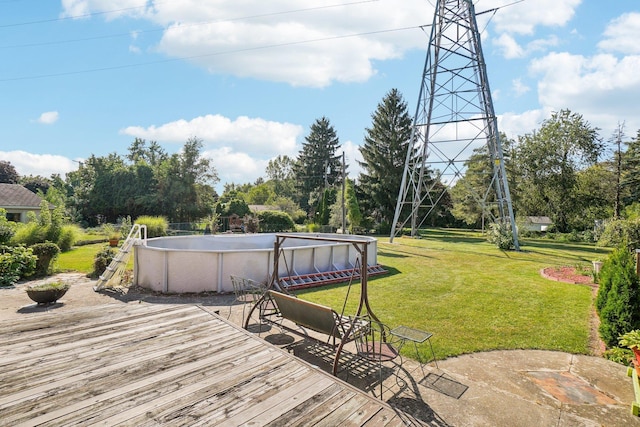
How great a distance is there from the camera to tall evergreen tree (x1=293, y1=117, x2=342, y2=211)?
5478cm

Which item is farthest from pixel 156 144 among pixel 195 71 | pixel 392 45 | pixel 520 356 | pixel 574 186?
pixel 520 356

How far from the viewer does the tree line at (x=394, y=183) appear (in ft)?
92.9

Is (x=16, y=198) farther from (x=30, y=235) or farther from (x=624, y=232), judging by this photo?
(x=624, y=232)

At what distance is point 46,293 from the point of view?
7.54 m

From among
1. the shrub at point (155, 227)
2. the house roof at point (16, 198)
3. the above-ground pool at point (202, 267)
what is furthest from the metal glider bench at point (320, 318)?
the house roof at point (16, 198)

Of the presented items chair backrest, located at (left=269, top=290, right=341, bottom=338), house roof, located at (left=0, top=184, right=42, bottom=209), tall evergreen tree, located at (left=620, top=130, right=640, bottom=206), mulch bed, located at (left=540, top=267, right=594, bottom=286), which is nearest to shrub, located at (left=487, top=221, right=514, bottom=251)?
mulch bed, located at (left=540, top=267, right=594, bottom=286)

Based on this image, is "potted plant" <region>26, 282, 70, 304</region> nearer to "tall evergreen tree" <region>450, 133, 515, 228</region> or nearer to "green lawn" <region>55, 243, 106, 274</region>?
"green lawn" <region>55, 243, 106, 274</region>

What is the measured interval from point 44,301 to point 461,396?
8734 millimetres

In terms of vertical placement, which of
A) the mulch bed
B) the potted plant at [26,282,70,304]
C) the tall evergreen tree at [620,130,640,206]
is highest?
the tall evergreen tree at [620,130,640,206]

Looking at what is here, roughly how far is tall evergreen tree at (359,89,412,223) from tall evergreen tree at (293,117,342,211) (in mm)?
17983

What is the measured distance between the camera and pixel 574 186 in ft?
94.6

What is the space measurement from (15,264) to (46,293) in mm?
4287

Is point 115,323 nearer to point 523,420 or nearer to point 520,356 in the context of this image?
point 523,420

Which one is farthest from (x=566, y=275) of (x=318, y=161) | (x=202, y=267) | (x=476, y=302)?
(x=318, y=161)
